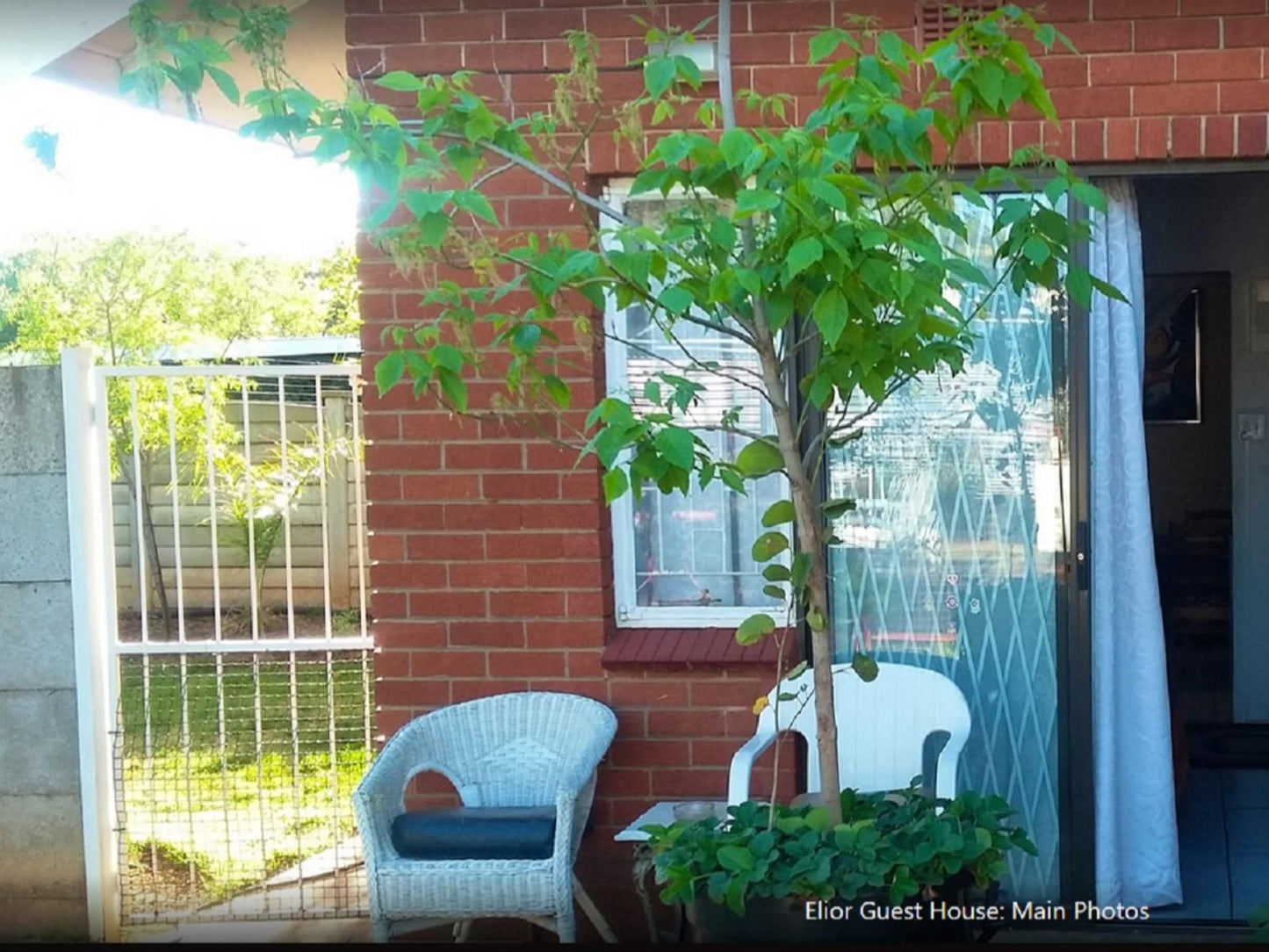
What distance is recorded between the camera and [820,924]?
121 inches

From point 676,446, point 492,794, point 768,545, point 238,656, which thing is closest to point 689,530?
point 492,794

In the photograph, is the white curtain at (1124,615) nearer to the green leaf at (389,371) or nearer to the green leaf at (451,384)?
the green leaf at (451,384)

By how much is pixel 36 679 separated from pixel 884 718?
236 centimetres

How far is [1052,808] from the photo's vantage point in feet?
13.9

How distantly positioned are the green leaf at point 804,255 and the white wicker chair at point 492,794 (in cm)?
155

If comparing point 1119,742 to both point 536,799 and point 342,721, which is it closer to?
point 536,799

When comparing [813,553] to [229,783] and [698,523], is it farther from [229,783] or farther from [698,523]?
[229,783]

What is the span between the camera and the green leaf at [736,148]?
263 centimetres

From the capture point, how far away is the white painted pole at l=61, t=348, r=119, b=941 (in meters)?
4.27

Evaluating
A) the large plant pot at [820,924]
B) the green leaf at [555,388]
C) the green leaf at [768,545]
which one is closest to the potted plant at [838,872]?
the large plant pot at [820,924]

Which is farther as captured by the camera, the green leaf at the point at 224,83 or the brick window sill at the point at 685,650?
the brick window sill at the point at 685,650

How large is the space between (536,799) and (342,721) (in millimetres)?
2773

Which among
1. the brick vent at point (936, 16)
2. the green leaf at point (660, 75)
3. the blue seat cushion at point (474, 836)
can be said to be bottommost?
the blue seat cushion at point (474, 836)

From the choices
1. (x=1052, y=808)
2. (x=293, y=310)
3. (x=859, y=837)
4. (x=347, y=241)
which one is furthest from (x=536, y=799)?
(x=347, y=241)
